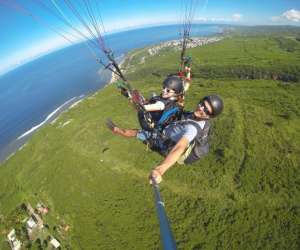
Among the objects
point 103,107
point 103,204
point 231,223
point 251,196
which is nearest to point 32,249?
point 103,204

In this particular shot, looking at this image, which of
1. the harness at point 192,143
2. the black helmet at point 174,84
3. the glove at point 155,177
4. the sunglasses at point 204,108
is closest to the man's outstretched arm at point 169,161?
the glove at point 155,177

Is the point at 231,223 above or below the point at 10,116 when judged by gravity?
above

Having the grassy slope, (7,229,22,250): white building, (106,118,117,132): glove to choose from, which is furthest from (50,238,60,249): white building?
(106,118,117,132): glove

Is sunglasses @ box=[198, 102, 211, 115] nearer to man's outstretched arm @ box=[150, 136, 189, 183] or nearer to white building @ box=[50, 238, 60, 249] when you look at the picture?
man's outstretched arm @ box=[150, 136, 189, 183]

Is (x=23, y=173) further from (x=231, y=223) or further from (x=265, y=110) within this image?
(x=265, y=110)

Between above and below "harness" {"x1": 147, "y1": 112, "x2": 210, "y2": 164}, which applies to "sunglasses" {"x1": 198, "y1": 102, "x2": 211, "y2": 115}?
above

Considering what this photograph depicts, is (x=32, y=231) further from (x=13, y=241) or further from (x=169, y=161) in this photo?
(x=169, y=161)
